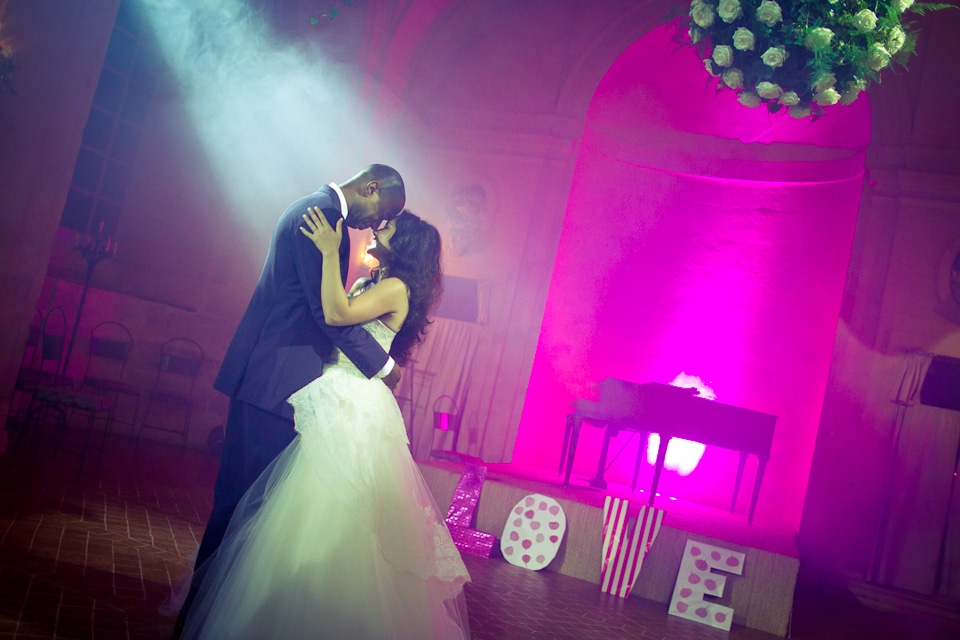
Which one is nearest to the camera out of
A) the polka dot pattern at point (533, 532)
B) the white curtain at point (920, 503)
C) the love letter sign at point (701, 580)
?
the love letter sign at point (701, 580)

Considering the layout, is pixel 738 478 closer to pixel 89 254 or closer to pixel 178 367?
pixel 178 367

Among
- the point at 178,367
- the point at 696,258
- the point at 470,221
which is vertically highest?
the point at 696,258

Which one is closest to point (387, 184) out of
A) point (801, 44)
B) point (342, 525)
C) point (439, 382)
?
point (342, 525)

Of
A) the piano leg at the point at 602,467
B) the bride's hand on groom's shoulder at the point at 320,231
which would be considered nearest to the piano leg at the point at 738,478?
the piano leg at the point at 602,467

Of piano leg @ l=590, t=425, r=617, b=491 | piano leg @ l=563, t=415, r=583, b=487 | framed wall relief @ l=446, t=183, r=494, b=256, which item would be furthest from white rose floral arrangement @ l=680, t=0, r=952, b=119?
framed wall relief @ l=446, t=183, r=494, b=256

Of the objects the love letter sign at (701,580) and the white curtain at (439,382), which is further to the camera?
the white curtain at (439,382)

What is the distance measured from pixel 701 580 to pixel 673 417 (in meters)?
1.46

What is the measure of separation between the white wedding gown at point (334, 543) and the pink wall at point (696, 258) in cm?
675

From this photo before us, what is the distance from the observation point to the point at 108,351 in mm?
7426

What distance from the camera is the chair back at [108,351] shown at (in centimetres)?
735

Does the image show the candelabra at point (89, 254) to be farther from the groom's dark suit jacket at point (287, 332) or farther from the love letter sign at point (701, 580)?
the love letter sign at point (701, 580)

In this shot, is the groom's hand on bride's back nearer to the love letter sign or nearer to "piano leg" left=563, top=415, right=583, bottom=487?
the love letter sign

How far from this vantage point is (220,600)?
236 centimetres

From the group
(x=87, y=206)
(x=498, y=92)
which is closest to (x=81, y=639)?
(x=87, y=206)
